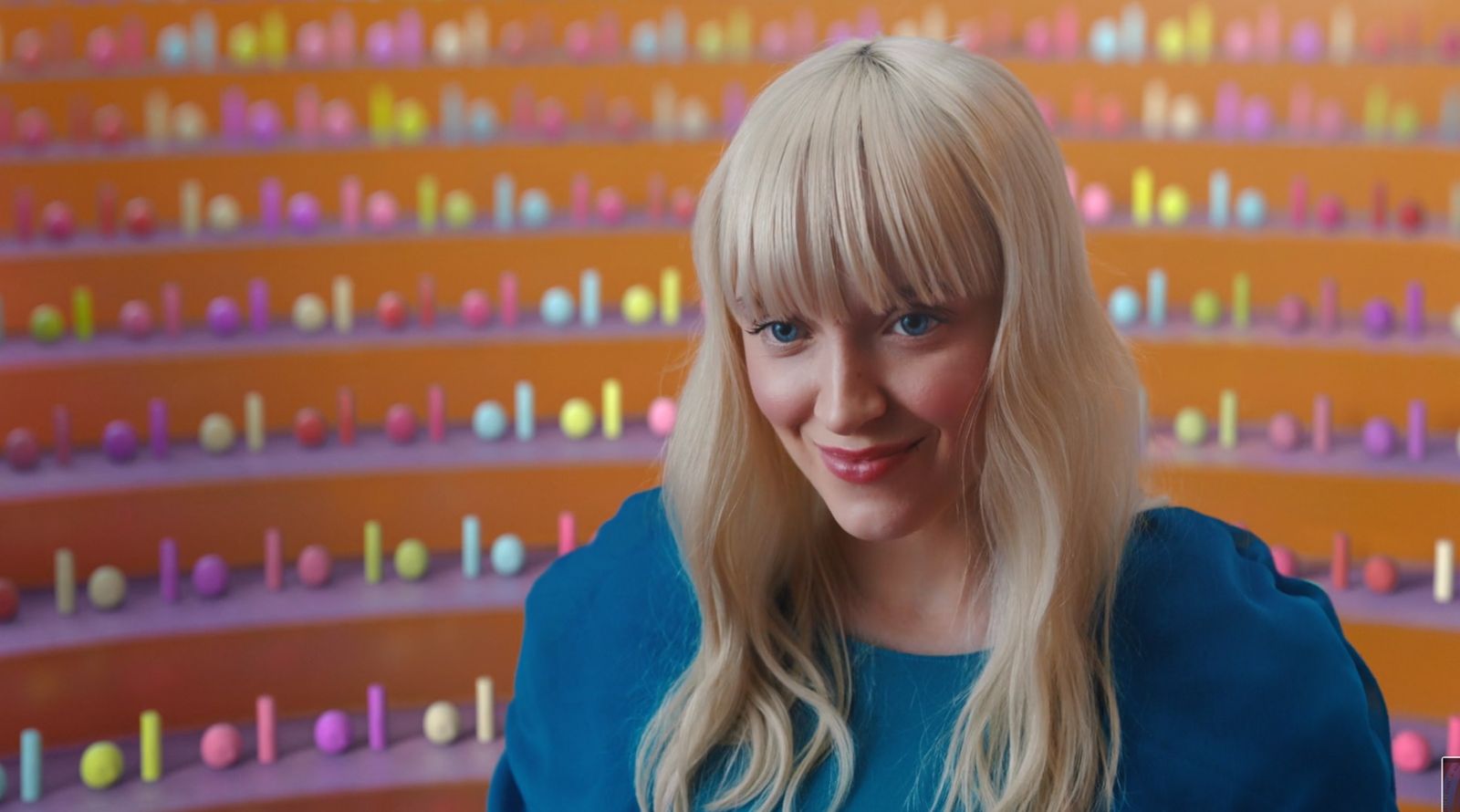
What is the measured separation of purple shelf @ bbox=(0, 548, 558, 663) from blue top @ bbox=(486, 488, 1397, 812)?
6.21ft

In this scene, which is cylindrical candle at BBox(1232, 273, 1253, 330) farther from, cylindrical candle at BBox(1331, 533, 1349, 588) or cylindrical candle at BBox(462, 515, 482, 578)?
cylindrical candle at BBox(462, 515, 482, 578)

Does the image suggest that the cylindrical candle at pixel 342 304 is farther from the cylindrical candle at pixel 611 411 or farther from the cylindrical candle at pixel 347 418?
the cylindrical candle at pixel 611 411

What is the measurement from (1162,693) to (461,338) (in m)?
2.58

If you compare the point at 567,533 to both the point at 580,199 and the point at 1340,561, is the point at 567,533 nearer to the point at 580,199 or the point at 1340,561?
the point at 580,199

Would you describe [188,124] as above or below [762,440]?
above

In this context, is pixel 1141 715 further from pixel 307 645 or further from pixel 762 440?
pixel 307 645

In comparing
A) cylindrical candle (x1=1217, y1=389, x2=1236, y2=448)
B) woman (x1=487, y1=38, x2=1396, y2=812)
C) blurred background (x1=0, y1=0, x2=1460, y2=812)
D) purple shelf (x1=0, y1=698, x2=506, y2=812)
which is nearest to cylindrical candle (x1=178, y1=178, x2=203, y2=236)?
blurred background (x1=0, y1=0, x2=1460, y2=812)

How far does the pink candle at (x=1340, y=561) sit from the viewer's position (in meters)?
3.67

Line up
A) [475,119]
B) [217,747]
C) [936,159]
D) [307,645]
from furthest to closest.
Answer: [475,119]
[307,645]
[217,747]
[936,159]

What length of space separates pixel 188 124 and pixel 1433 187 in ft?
9.56

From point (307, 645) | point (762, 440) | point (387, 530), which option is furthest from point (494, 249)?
point (762, 440)

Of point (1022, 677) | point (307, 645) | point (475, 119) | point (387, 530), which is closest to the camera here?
point (1022, 677)

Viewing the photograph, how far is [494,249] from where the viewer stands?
13.4ft

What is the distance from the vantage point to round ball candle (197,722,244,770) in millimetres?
3393
